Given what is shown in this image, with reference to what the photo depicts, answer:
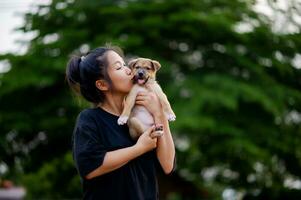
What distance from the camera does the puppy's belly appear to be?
3.42 metres

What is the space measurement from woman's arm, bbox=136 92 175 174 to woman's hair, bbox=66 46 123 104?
0.19 metres

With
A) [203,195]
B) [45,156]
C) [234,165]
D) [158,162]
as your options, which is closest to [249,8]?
[234,165]

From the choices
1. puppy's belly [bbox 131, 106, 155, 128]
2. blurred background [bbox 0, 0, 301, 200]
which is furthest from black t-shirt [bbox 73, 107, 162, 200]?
blurred background [bbox 0, 0, 301, 200]

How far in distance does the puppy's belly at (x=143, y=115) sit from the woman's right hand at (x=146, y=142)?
11cm

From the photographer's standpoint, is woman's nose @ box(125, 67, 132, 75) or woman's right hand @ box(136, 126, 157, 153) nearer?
woman's right hand @ box(136, 126, 157, 153)

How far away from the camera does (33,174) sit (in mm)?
16109

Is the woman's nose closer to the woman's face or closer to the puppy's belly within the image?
the woman's face

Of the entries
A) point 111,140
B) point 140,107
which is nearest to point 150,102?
point 140,107

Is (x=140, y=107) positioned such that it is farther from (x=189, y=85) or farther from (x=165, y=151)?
(x=189, y=85)

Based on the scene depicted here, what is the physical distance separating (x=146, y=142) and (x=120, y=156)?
130 mm

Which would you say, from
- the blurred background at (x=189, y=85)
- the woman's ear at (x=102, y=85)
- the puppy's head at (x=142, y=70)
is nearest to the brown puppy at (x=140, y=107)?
the puppy's head at (x=142, y=70)

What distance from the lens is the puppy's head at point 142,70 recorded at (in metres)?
3.54

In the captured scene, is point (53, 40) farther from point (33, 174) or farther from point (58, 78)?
point (33, 174)

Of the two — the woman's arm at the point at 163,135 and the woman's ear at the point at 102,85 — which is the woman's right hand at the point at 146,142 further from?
the woman's ear at the point at 102,85
